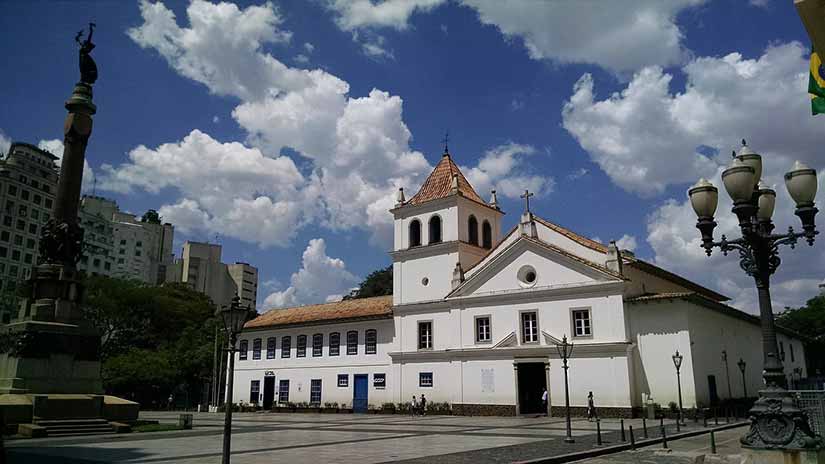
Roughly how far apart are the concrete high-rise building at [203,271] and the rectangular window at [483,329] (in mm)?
75951

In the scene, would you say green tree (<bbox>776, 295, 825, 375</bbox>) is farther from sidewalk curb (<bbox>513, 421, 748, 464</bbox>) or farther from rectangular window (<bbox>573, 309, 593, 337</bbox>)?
sidewalk curb (<bbox>513, 421, 748, 464</bbox>)

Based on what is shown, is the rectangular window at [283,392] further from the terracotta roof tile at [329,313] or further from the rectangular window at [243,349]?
the rectangular window at [243,349]

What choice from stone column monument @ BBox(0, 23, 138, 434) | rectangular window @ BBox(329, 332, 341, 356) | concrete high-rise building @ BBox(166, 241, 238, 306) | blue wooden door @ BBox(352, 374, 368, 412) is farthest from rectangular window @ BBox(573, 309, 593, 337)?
concrete high-rise building @ BBox(166, 241, 238, 306)

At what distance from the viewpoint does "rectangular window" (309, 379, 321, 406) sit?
41.4m

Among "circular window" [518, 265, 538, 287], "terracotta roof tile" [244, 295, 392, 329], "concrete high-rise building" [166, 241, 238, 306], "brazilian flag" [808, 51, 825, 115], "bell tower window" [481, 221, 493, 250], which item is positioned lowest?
"brazilian flag" [808, 51, 825, 115]

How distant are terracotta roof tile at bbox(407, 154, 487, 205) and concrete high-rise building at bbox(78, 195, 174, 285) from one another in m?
58.5

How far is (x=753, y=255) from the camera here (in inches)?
382

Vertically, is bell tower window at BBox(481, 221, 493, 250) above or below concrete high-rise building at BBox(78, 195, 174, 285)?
below

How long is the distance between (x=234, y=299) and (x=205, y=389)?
45.1 meters

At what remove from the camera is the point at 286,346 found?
44.2m

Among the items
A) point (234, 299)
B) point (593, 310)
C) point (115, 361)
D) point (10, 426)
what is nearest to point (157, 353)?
point (115, 361)

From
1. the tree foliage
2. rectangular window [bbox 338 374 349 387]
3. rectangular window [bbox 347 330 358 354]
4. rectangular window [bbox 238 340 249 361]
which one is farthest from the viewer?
rectangular window [bbox 238 340 249 361]

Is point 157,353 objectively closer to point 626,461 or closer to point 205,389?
point 205,389

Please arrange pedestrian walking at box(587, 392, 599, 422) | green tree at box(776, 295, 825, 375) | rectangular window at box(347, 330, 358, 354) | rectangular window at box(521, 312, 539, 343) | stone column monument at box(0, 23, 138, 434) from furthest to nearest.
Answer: green tree at box(776, 295, 825, 375)
rectangular window at box(347, 330, 358, 354)
rectangular window at box(521, 312, 539, 343)
pedestrian walking at box(587, 392, 599, 422)
stone column monument at box(0, 23, 138, 434)
